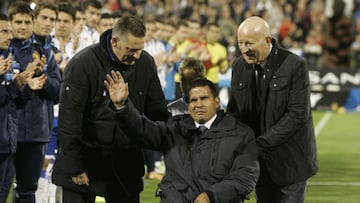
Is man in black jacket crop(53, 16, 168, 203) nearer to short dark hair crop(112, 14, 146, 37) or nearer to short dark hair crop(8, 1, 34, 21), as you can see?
short dark hair crop(112, 14, 146, 37)

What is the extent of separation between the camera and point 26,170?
9188 millimetres

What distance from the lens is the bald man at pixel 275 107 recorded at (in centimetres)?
762

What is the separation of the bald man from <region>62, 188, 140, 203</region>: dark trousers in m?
1.06

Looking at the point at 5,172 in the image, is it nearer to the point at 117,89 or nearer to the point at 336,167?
the point at 117,89

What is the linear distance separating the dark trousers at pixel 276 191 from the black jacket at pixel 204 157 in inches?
21.5

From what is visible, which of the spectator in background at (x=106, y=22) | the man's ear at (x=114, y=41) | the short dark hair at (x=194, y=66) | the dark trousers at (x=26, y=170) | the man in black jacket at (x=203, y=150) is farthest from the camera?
the spectator in background at (x=106, y=22)

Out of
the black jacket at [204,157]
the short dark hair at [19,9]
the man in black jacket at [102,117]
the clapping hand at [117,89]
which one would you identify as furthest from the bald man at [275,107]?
the short dark hair at [19,9]

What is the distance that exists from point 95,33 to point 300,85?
19.7 ft

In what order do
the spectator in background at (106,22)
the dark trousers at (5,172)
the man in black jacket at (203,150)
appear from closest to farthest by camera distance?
the man in black jacket at (203,150)
the dark trousers at (5,172)
the spectator in background at (106,22)

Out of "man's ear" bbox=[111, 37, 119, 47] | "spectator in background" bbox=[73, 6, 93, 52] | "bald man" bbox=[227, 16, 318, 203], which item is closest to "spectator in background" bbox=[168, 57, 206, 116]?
"bald man" bbox=[227, 16, 318, 203]

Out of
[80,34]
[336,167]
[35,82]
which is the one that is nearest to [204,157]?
[35,82]

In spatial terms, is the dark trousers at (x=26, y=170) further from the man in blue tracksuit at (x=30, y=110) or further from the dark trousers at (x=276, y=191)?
the dark trousers at (x=276, y=191)

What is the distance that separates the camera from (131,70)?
7.76 metres

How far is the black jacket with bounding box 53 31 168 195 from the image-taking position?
24.9ft
